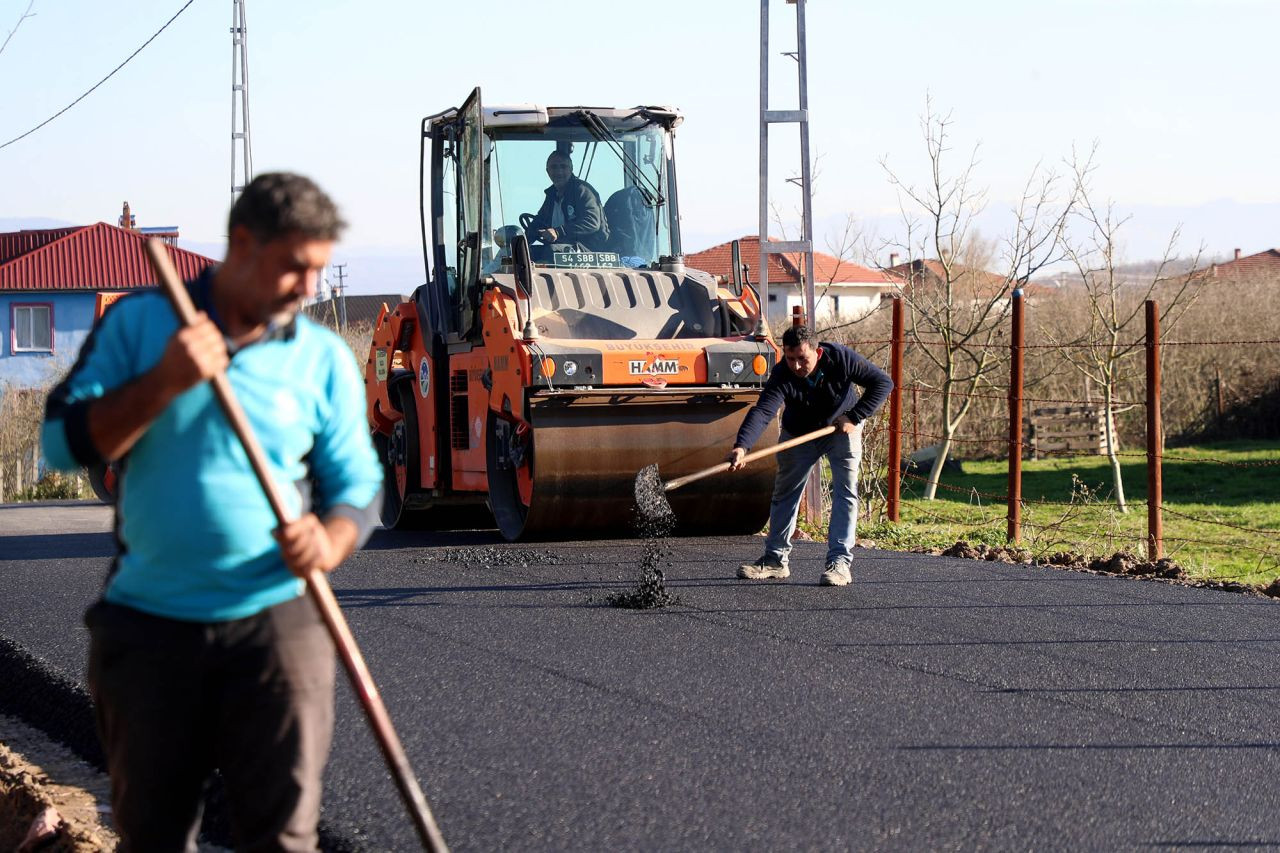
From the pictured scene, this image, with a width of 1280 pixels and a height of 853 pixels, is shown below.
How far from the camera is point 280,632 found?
2.87m

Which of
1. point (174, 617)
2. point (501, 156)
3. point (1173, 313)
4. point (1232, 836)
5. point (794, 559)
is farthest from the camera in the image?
point (1173, 313)

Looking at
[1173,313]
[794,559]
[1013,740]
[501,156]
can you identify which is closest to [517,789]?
[1013,740]

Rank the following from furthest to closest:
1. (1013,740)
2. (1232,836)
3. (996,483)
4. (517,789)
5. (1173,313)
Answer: (1173,313) → (996,483) → (1013,740) → (517,789) → (1232,836)

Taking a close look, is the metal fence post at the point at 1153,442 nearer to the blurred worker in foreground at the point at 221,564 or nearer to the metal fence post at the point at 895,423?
the metal fence post at the point at 895,423

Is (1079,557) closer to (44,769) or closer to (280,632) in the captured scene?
(44,769)

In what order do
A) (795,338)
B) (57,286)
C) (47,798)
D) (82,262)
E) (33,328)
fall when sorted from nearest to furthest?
(47,798), (795,338), (57,286), (33,328), (82,262)

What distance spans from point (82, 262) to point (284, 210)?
156 ft

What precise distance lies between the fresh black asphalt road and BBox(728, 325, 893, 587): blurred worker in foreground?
26 centimetres

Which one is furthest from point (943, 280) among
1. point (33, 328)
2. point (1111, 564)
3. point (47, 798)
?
point (33, 328)

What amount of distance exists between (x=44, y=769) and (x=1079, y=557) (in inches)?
271

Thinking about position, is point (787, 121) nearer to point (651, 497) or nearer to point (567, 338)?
point (567, 338)

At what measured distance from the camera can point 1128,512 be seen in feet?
59.3

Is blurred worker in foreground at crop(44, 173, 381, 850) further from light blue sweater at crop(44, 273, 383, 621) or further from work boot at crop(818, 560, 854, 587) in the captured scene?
work boot at crop(818, 560, 854, 587)

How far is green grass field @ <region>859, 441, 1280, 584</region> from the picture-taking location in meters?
12.1
